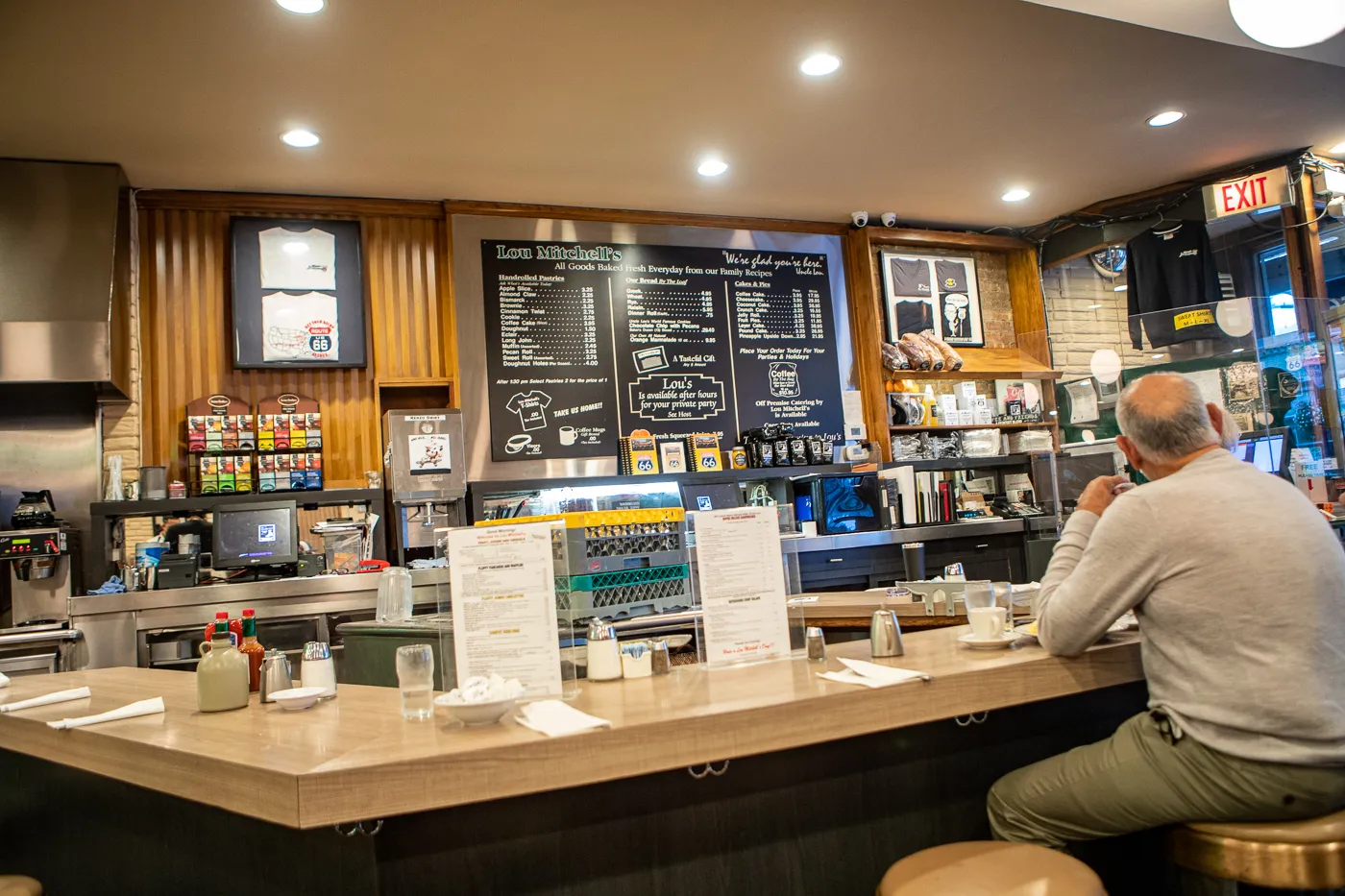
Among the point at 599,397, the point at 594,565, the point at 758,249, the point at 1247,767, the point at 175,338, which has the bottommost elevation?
the point at 1247,767

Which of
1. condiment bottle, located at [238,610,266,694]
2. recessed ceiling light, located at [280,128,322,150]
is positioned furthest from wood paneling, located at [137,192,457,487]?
condiment bottle, located at [238,610,266,694]

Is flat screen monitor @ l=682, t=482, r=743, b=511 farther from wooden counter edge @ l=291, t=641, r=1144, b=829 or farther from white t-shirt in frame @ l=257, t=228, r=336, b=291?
wooden counter edge @ l=291, t=641, r=1144, b=829

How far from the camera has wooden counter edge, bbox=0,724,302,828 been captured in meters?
1.35

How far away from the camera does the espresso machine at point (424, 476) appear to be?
4.90 meters

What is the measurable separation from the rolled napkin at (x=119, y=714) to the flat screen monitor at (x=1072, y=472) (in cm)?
396

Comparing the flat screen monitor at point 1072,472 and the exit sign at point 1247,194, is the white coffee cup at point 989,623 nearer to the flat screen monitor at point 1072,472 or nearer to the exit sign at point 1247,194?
the flat screen monitor at point 1072,472

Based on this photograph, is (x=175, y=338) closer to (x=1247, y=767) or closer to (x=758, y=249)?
(x=758, y=249)

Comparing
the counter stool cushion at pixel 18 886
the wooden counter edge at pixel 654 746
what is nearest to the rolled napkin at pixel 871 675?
the wooden counter edge at pixel 654 746

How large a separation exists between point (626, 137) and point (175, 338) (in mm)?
2592

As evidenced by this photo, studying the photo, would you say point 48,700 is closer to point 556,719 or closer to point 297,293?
point 556,719

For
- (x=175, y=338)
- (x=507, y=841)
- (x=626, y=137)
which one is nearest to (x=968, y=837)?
(x=507, y=841)

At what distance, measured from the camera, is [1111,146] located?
18.1ft

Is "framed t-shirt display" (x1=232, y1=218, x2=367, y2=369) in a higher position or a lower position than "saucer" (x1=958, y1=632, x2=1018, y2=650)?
higher

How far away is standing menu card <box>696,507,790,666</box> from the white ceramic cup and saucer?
0.42 metres
